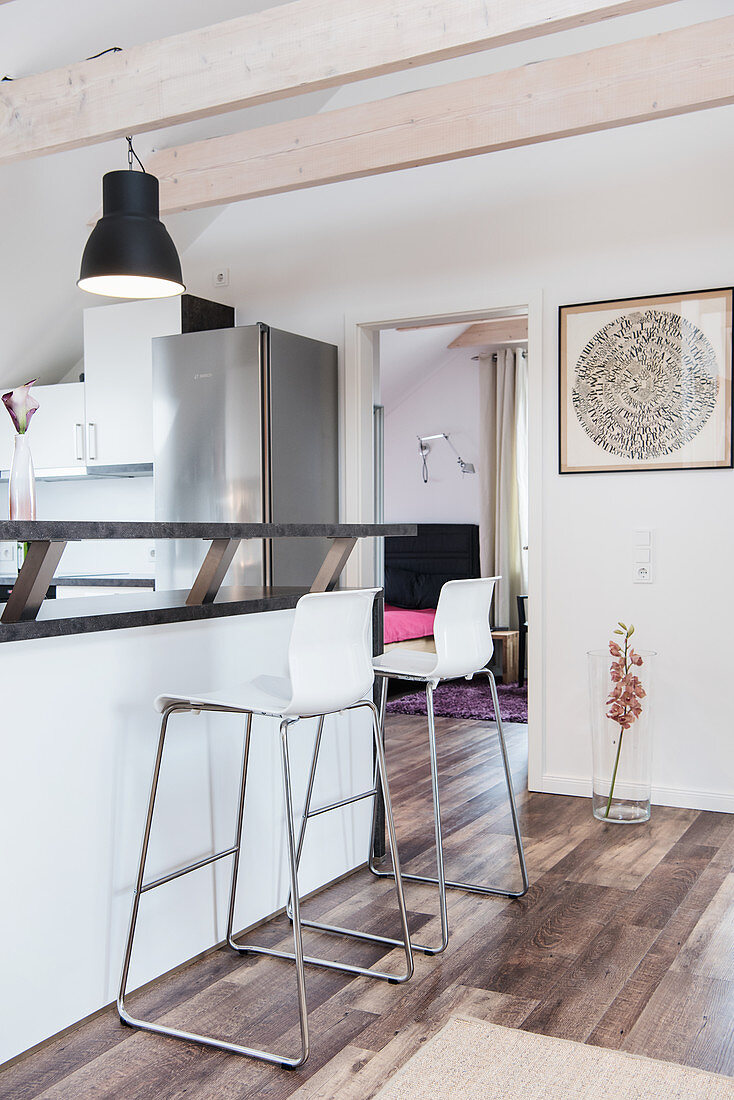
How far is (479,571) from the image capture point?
790 cm

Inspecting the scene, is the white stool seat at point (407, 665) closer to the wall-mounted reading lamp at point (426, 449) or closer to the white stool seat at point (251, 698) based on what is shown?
the white stool seat at point (251, 698)

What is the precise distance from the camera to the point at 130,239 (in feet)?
9.61

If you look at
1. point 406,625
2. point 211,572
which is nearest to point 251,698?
point 211,572

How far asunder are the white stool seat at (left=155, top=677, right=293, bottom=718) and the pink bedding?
4.08m

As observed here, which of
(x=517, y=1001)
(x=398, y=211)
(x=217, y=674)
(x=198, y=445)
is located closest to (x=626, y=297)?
(x=398, y=211)

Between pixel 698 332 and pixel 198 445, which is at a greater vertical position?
pixel 698 332

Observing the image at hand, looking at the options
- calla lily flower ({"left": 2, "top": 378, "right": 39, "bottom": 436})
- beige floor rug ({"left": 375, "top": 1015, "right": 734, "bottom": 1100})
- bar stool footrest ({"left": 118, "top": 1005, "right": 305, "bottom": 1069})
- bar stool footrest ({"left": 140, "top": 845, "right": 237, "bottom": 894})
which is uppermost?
calla lily flower ({"left": 2, "top": 378, "right": 39, "bottom": 436})

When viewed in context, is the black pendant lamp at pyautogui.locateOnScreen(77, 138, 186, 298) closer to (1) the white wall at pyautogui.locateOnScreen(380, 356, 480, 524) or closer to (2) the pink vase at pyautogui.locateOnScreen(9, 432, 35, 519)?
(2) the pink vase at pyautogui.locateOnScreen(9, 432, 35, 519)

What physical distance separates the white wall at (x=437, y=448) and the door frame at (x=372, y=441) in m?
3.32

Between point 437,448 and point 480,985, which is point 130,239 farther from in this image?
point 437,448

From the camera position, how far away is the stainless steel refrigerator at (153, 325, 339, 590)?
4.27 meters

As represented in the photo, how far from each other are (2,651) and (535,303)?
9.47ft

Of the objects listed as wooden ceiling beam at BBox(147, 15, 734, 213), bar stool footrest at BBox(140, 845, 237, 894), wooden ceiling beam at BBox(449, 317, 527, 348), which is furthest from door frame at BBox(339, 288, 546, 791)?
wooden ceiling beam at BBox(449, 317, 527, 348)

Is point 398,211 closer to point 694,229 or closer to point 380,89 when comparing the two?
point 380,89
